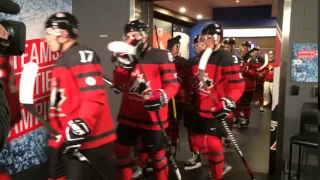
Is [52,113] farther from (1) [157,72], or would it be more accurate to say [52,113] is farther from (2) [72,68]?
(1) [157,72]

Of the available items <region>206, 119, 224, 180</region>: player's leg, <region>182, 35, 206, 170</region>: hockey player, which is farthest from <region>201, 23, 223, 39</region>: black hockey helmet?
<region>206, 119, 224, 180</region>: player's leg

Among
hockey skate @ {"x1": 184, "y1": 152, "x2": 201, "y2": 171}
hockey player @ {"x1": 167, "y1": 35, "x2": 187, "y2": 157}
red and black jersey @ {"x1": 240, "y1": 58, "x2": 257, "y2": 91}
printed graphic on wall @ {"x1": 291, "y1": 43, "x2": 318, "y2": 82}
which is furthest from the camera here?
red and black jersey @ {"x1": 240, "y1": 58, "x2": 257, "y2": 91}

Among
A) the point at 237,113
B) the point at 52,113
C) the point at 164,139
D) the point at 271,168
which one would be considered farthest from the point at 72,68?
the point at 237,113

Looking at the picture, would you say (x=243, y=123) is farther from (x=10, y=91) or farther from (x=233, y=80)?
(x=10, y=91)

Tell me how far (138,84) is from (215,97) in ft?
2.59

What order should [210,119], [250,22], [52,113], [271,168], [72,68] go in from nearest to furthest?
[72,68] < [52,113] < [210,119] < [271,168] < [250,22]

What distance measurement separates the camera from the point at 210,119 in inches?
115

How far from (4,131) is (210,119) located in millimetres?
2268

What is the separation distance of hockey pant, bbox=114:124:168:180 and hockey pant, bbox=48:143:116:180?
0.53 metres

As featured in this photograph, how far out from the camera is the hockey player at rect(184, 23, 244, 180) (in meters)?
2.78

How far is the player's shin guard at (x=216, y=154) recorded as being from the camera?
2.81 meters

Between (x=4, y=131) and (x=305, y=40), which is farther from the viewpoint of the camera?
(x=305, y=40)

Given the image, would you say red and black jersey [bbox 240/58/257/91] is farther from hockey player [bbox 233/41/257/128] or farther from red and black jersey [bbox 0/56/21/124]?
red and black jersey [bbox 0/56/21/124]

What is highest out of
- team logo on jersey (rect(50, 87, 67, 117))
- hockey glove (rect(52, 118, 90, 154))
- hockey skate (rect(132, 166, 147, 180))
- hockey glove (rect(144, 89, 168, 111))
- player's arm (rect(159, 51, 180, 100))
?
player's arm (rect(159, 51, 180, 100))
